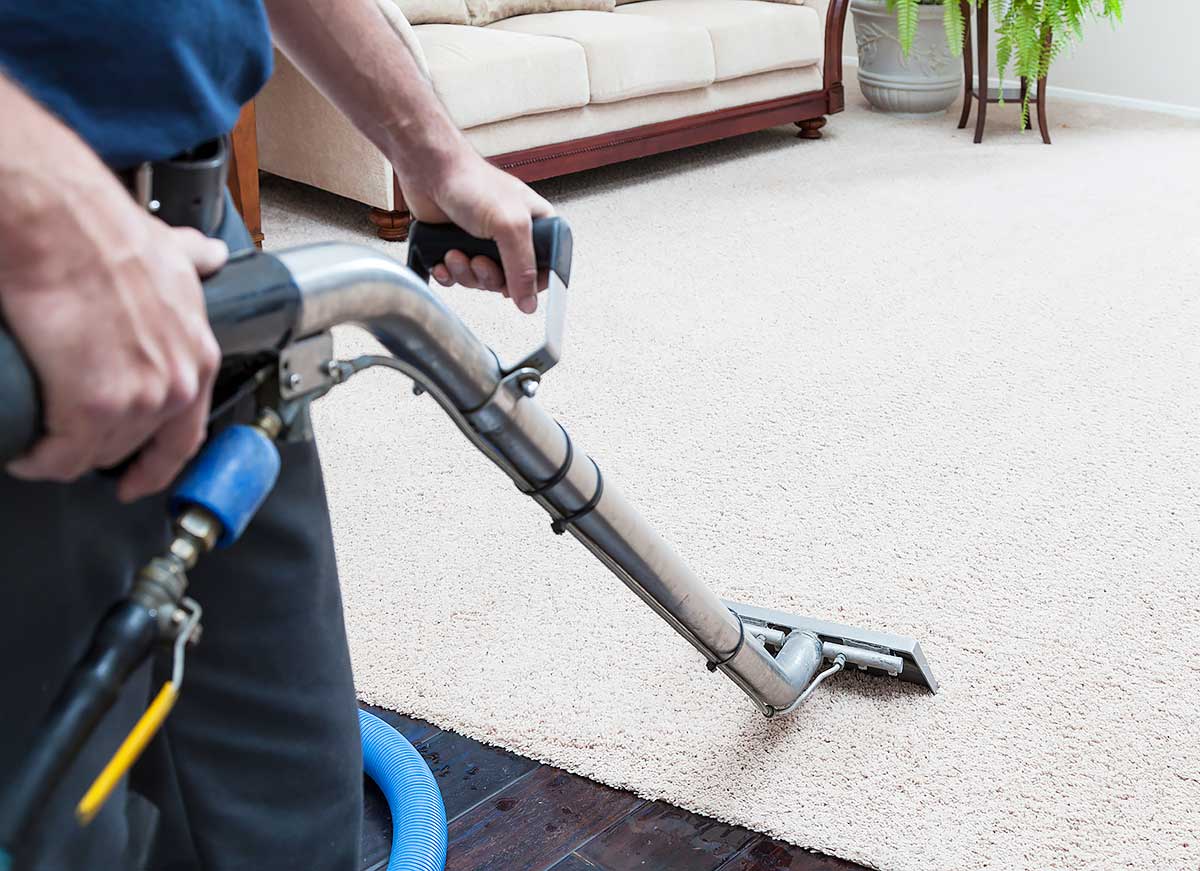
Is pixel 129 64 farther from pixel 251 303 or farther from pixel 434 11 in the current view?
pixel 434 11

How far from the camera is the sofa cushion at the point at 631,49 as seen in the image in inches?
146

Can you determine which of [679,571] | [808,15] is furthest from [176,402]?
[808,15]

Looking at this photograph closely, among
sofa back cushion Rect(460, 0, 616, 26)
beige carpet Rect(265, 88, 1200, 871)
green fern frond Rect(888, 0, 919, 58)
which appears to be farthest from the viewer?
green fern frond Rect(888, 0, 919, 58)

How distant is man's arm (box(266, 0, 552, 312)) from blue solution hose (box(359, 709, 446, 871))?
2.17ft

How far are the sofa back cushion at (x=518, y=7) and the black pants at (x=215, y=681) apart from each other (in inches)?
130

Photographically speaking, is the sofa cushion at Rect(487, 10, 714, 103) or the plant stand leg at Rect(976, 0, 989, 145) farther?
the plant stand leg at Rect(976, 0, 989, 145)

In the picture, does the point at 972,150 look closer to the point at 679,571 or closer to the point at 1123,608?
the point at 1123,608

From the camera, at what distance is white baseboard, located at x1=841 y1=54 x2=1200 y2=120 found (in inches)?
185

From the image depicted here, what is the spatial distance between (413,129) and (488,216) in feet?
0.30

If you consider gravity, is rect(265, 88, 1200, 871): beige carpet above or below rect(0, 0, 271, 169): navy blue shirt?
below

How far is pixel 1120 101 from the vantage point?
4.89 meters

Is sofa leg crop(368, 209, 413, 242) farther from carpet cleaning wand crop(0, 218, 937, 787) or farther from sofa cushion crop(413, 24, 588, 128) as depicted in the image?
carpet cleaning wand crop(0, 218, 937, 787)

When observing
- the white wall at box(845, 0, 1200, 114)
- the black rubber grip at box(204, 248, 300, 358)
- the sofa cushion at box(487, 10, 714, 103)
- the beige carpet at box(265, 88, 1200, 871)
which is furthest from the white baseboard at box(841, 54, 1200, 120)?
the black rubber grip at box(204, 248, 300, 358)

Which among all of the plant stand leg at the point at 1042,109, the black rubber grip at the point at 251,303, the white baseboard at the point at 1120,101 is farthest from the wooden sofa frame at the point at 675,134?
the black rubber grip at the point at 251,303
